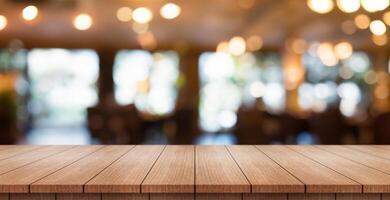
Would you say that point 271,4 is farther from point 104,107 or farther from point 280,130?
point 104,107

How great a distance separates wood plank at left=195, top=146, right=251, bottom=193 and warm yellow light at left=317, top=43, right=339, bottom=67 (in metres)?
5.01

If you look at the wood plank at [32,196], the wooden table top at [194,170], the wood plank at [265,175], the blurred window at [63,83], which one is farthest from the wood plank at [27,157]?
the blurred window at [63,83]

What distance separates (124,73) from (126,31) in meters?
0.85

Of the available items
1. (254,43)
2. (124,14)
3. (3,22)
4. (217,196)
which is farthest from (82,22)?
(217,196)

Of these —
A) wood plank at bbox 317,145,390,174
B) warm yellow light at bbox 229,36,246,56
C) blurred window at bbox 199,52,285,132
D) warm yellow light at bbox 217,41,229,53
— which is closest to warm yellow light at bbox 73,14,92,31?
blurred window at bbox 199,52,285,132

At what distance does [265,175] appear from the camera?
132 cm

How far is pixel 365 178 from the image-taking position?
1.28 meters

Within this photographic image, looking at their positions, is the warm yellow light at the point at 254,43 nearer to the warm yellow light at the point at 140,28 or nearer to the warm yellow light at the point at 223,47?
the warm yellow light at the point at 223,47

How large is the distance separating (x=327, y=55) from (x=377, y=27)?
775mm

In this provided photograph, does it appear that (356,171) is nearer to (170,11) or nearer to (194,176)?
(194,176)

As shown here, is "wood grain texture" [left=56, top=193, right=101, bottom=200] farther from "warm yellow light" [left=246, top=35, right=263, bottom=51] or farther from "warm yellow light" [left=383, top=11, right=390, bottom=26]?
"warm yellow light" [left=383, top=11, right=390, bottom=26]

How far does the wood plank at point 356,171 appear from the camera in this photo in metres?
1.21

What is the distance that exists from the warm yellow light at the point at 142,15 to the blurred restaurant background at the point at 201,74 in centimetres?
2

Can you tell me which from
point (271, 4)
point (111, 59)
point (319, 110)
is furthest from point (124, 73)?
point (319, 110)
